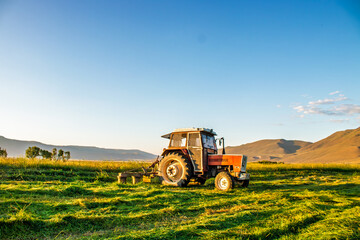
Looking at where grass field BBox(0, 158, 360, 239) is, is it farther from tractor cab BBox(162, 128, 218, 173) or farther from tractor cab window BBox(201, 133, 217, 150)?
tractor cab window BBox(201, 133, 217, 150)

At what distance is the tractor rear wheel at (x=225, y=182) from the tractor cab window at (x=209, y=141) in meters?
1.63

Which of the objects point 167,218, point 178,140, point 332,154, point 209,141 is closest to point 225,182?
point 209,141

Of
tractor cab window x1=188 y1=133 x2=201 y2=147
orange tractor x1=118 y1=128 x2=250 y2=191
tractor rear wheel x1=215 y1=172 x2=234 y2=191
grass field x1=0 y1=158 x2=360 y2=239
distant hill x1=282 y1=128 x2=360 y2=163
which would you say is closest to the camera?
grass field x1=0 y1=158 x2=360 y2=239

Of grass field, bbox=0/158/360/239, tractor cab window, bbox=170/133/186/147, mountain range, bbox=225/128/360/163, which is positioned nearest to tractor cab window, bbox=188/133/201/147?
tractor cab window, bbox=170/133/186/147

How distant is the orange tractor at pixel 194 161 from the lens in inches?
405

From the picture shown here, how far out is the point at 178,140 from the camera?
11.4 metres

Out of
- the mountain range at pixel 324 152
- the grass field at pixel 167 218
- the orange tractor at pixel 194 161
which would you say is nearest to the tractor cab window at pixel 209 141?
the orange tractor at pixel 194 161

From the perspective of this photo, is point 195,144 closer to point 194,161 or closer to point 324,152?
point 194,161

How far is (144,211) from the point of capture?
579 centimetres

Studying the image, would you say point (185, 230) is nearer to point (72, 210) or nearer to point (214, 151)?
point (72, 210)

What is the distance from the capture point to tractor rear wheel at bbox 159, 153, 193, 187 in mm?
10344

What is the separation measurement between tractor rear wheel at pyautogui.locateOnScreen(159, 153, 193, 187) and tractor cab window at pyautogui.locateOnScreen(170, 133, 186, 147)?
2.18 ft

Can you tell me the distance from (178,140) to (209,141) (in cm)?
132

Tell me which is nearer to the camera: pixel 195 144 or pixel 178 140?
pixel 195 144
